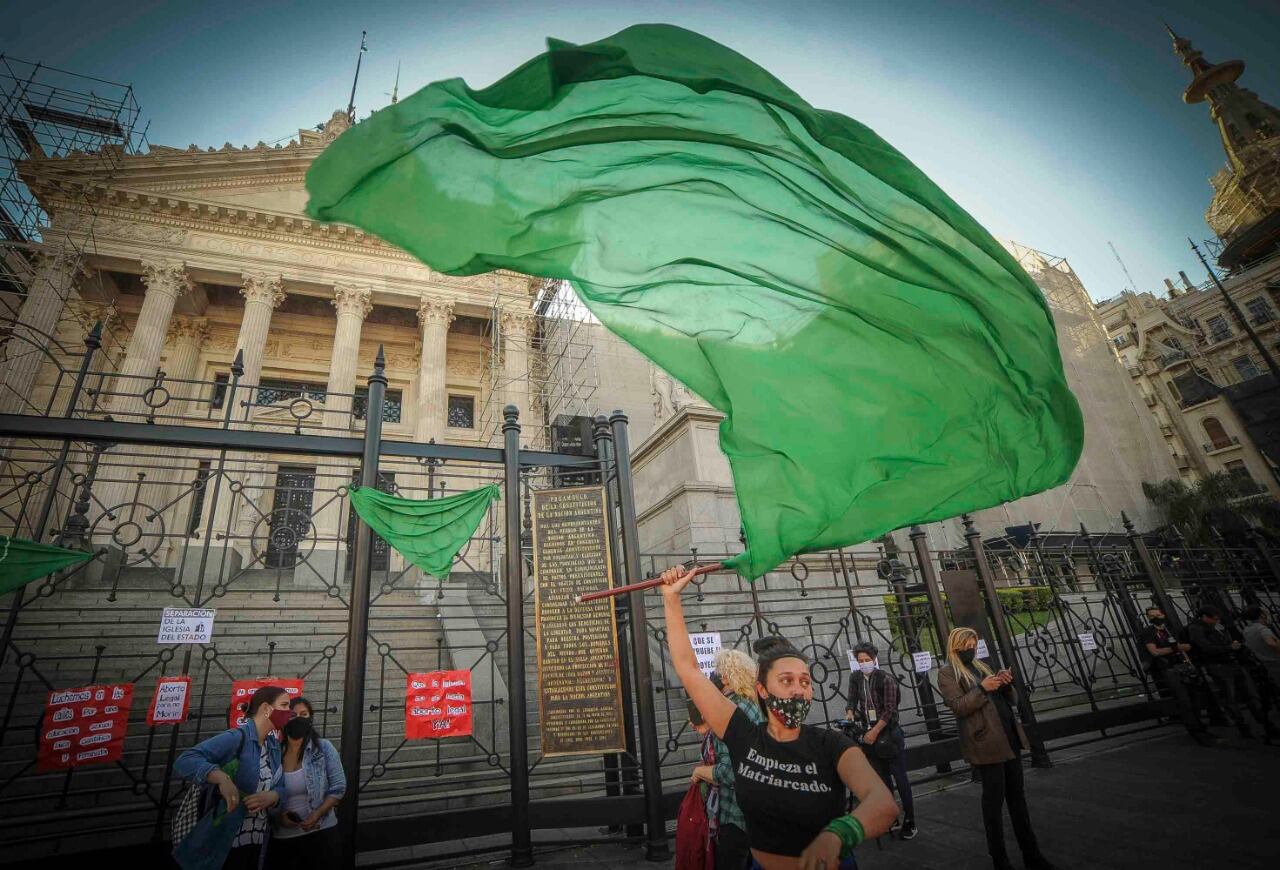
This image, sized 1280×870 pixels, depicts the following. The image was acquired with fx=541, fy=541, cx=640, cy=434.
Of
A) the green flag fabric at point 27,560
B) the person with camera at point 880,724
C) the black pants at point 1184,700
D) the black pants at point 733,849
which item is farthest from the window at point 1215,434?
the green flag fabric at point 27,560

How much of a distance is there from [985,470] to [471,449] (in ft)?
14.7

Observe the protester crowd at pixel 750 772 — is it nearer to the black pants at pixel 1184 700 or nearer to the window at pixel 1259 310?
the black pants at pixel 1184 700

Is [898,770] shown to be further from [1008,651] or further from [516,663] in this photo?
[516,663]

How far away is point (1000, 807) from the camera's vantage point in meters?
3.72

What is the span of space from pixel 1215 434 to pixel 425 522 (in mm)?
49121

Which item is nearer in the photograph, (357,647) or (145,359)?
(357,647)

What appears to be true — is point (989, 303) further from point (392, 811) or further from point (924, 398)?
point (392, 811)

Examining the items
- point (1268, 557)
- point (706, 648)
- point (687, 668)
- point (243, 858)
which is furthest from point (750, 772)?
point (1268, 557)

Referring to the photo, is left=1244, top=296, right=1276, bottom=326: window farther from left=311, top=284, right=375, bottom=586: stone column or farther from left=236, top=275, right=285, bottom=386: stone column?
Result: left=236, top=275, right=285, bottom=386: stone column

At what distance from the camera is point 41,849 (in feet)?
15.5

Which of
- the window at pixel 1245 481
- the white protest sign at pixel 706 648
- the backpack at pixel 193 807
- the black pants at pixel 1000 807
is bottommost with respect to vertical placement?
the black pants at pixel 1000 807

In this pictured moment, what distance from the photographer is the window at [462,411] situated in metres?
23.9

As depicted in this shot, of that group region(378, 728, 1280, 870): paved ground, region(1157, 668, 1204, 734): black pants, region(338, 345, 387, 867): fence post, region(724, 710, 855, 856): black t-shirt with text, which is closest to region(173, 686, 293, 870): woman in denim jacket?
region(338, 345, 387, 867): fence post

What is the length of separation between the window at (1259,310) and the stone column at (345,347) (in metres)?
53.1
